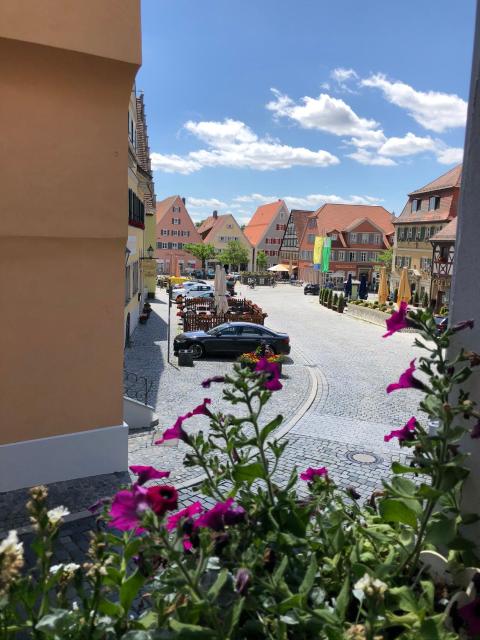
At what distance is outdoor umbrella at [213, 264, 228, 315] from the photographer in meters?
24.5

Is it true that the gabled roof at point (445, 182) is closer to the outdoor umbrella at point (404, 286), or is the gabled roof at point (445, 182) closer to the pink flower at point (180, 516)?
the outdoor umbrella at point (404, 286)

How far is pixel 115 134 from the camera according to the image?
7.72 metres

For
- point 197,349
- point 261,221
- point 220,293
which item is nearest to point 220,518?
point 197,349

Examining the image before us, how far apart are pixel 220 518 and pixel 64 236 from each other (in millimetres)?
6321

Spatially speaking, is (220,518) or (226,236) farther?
(226,236)

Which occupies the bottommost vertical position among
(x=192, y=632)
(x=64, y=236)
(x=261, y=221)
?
(x=192, y=632)

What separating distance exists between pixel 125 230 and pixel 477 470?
6.74 m

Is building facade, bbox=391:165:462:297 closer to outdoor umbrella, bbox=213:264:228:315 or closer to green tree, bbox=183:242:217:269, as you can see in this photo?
outdoor umbrella, bbox=213:264:228:315

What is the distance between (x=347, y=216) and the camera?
67.5 metres

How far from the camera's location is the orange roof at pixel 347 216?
6644 centimetres

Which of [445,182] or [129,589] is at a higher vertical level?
[445,182]

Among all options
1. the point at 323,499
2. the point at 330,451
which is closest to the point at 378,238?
the point at 330,451

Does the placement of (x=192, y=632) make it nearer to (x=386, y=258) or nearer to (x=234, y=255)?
(x=386, y=258)

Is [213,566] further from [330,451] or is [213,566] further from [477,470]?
[330,451]
